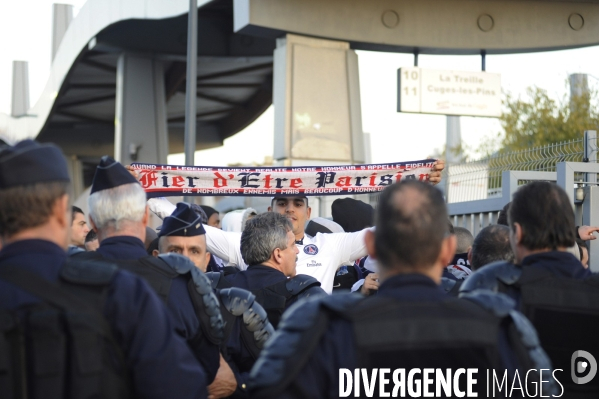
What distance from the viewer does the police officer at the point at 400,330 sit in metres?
2.42

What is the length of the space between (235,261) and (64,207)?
4406 mm

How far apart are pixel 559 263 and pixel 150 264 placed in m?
1.80

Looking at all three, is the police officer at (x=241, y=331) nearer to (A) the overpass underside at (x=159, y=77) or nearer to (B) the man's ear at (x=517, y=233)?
(B) the man's ear at (x=517, y=233)

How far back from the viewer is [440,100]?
1970 cm

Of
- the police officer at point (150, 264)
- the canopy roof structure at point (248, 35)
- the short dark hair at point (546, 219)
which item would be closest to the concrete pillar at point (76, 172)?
the canopy roof structure at point (248, 35)

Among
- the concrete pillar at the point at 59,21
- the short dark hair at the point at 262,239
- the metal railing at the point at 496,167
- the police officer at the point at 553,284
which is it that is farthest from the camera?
the concrete pillar at the point at 59,21

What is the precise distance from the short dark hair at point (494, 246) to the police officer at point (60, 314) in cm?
217

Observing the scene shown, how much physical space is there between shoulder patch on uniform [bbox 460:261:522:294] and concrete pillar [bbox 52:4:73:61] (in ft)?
140

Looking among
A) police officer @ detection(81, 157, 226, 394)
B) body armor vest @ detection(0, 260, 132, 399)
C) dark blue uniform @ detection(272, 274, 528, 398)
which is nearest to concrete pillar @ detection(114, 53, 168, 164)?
police officer @ detection(81, 157, 226, 394)

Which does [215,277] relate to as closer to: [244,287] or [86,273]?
[244,287]

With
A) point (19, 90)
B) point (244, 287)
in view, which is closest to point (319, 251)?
point (244, 287)

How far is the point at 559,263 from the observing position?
3426mm

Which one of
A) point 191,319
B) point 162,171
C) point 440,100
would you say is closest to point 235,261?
point 162,171

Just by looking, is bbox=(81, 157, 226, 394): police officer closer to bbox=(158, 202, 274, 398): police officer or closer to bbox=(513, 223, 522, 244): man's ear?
bbox=(158, 202, 274, 398): police officer
